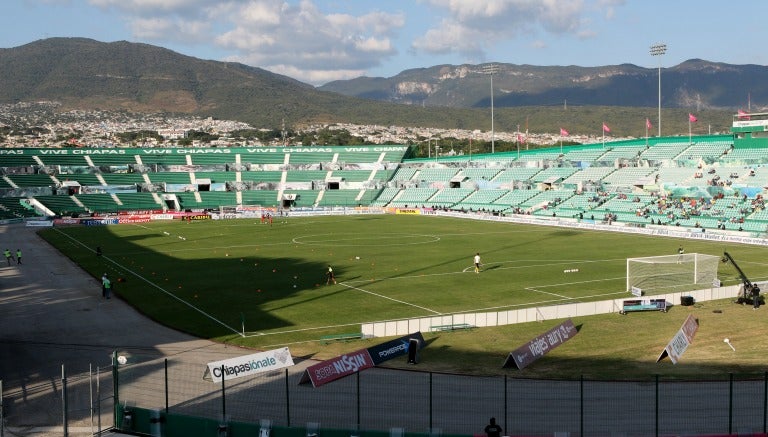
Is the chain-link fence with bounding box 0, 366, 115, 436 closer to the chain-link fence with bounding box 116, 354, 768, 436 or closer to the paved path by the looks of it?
the paved path

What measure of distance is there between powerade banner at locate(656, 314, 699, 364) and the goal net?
1422cm

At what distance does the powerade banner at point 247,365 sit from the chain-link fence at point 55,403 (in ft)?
10.2

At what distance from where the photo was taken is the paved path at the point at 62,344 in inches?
893

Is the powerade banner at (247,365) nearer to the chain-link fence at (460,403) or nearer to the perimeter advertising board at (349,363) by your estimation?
the chain-link fence at (460,403)

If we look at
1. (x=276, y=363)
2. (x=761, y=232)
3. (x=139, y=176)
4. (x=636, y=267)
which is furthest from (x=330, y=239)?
(x=139, y=176)

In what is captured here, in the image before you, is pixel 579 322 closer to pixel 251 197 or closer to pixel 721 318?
pixel 721 318

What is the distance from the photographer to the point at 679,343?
2722 cm

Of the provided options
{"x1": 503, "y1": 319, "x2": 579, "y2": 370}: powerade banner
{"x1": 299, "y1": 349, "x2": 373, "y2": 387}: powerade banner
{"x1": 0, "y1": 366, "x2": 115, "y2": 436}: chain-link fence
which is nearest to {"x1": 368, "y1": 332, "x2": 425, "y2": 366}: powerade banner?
{"x1": 299, "y1": 349, "x2": 373, "y2": 387}: powerade banner

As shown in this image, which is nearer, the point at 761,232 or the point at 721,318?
the point at 721,318

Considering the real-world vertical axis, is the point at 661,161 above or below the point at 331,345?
above

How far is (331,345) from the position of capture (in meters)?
31.0

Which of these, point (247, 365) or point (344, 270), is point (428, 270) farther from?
point (247, 365)

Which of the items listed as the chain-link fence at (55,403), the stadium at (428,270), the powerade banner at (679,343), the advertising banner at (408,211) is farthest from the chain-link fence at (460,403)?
the advertising banner at (408,211)

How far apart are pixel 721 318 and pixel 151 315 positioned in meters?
27.6
